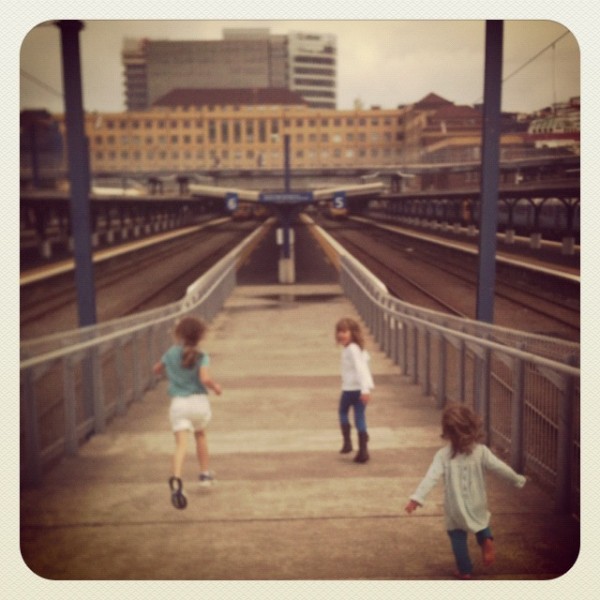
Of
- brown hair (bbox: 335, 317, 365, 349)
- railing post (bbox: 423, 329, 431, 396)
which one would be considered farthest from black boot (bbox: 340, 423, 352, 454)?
railing post (bbox: 423, 329, 431, 396)

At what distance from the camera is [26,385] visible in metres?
4.25

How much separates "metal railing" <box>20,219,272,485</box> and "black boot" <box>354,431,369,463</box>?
1.91 meters

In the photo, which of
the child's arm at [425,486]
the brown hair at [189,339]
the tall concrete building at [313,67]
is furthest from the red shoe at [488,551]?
the tall concrete building at [313,67]

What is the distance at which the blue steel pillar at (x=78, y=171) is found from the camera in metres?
4.51

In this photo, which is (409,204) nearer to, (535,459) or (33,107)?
(535,459)

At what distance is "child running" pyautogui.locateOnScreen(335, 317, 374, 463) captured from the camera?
4.57 m

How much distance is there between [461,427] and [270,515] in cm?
121

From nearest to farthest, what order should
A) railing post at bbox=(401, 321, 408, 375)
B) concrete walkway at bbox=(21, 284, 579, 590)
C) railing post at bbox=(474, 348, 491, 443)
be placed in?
concrete walkway at bbox=(21, 284, 579, 590) → railing post at bbox=(474, 348, 491, 443) → railing post at bbox=(401, 321, 408, 375)

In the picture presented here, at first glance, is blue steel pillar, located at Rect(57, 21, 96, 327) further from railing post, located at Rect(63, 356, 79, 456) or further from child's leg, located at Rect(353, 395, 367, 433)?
child's leg, located at Rect(353, 395, 367, 433)

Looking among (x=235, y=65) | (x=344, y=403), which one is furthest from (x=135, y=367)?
(x=235, y=65)

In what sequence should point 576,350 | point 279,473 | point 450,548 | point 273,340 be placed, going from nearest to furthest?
point 450,548 → point 576,350 → point 279,473 → point 273,340

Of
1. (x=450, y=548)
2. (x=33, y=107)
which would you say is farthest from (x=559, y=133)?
(x=33, y=107)

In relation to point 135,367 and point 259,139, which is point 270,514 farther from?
point 259,139

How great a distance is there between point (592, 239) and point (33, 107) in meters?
3.48
